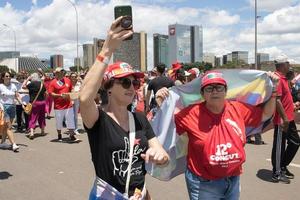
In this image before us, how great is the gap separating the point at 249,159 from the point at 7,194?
14.7 ft

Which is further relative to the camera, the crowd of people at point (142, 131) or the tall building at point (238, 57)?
the tall building at point (238, 57)

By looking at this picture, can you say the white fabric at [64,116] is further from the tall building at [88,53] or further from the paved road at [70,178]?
the tall building at [88,53]

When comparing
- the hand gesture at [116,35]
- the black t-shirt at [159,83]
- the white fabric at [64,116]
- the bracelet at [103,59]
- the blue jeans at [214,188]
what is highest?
the hand gesture at [116,35]

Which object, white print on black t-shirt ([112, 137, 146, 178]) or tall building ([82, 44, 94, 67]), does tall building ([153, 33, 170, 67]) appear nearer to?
tall building ([82, 44, 94, 67])

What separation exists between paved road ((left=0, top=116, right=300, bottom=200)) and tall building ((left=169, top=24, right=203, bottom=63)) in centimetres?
10729

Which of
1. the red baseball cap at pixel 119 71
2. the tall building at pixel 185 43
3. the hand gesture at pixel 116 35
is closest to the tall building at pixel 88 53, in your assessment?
the tall building at pixel 185 43

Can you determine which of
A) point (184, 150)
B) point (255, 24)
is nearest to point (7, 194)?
point (184, 150)

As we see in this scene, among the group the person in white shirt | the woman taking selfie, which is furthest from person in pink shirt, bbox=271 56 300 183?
the person in white shirt

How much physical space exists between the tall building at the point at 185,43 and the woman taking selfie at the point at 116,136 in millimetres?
113632

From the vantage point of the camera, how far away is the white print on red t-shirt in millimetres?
3469

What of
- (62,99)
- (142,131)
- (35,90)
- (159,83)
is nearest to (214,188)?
(142,131)

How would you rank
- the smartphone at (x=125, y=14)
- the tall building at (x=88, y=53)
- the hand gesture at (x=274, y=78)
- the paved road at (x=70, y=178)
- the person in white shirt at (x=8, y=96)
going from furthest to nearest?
1. the tall building at (x=88, y=53)
2. the person in white shirt at (x=8, y=96)
3. the paved road at (x=70, y=178)
4. the hand gesture at (x=274, y=78)
5. the smartphone at (x=125, y=14)

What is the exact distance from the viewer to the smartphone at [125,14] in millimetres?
2486

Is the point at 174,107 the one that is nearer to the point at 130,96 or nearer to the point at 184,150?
the point at 184,150
